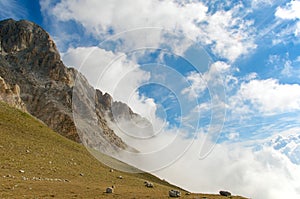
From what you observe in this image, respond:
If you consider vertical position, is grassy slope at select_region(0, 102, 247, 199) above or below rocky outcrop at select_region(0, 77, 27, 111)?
below

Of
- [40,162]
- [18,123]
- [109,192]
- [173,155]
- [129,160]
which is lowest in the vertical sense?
[109,192]

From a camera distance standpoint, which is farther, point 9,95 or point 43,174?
point 9,95

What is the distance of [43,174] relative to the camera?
43.5 metres

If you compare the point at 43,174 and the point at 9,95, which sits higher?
the point at 9,95

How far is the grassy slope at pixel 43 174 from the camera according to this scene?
29.3m

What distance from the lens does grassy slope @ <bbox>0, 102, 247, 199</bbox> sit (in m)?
29.3

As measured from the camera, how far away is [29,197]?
24.1m

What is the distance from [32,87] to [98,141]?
61.6m

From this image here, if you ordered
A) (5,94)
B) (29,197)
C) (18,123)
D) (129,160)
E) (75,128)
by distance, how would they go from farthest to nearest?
(129,160) → (75,128) → (5,94) → (18,123) → (29,197)

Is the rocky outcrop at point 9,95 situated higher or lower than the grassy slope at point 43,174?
higher

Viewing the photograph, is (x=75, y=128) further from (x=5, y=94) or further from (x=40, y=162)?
(x=40, y=162)

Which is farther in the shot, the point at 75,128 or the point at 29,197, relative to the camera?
the point at 75,128

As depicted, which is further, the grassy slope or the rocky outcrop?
the rocky outcrop

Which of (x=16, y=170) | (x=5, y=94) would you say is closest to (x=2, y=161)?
(x=16, y=170)
